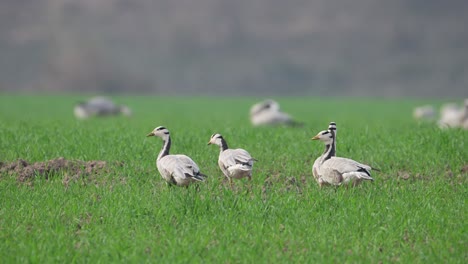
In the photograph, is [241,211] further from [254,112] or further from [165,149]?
[254,112]

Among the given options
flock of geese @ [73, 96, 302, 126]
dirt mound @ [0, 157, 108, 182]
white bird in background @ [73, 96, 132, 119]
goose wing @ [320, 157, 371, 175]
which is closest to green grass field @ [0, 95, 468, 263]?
dirt mound @ [0, 157, 108, 182]

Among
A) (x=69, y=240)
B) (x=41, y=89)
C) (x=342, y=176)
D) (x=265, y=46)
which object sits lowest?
(x=69, y=240)

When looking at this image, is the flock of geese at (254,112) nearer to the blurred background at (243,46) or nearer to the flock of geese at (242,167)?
the flock of geese at (242,167)

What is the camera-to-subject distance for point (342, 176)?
9.81 meters

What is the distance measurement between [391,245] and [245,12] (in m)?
97.0

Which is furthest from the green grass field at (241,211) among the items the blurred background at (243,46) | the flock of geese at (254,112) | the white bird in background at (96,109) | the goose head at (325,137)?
the blurred background at (243,46)

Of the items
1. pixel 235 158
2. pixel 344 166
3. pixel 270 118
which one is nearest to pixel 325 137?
pixel 344 166

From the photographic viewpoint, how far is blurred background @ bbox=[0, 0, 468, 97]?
88.6m

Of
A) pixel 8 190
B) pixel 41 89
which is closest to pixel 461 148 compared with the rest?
pixel 8 190

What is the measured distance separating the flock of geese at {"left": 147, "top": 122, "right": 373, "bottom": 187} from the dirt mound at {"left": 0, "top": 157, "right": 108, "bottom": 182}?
3.96 ft

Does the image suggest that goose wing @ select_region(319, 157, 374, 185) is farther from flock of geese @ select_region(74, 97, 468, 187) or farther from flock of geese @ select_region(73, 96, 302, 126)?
flock of geese @ select_region(73, 96, 302, 126)

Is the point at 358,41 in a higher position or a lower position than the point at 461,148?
higher

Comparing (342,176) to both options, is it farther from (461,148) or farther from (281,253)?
(461,148)

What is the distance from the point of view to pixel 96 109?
29281 millimetres
